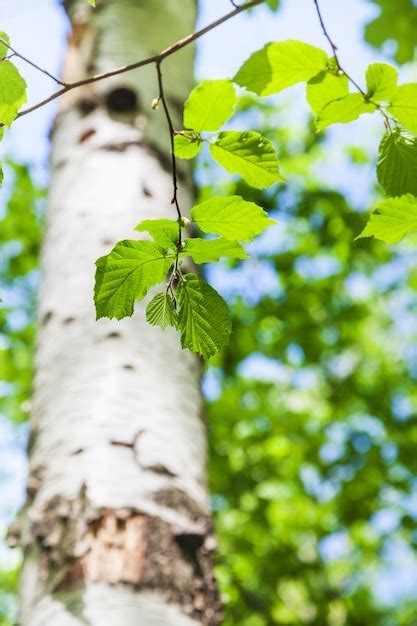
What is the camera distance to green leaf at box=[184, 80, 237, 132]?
2.16 feet

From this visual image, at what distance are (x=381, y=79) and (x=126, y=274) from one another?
1.16 ft

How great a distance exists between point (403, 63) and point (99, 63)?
2.78ft

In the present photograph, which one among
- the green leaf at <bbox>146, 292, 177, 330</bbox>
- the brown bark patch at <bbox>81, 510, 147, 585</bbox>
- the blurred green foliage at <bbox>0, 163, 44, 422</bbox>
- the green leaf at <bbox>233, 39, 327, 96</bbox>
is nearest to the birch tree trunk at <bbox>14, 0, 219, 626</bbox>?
the brown bark patch at <bbox>81, 510, 147, 585</bbox>

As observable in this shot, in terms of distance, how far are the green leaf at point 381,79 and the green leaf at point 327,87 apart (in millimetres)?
28

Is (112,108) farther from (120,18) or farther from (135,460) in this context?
(135,460)

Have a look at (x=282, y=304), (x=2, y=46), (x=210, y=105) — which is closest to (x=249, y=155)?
(x=210, y=105)

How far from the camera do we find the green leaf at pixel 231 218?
2.11 feet

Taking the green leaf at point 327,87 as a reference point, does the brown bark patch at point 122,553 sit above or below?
below

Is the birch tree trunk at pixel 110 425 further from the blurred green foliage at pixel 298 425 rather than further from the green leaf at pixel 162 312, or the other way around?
the blurred green foliage at pixel 298 425

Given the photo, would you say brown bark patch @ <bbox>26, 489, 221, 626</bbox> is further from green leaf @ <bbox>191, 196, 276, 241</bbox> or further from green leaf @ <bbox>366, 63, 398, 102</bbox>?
green leaf @ <bbox>366, 63, 398, 102</bbox>

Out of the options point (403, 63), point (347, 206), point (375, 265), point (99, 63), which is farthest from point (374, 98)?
point (375, 265)

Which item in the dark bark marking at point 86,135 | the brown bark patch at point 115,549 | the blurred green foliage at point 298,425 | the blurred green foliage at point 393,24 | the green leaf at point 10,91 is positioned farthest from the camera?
the blurred green foliage at point 298,425

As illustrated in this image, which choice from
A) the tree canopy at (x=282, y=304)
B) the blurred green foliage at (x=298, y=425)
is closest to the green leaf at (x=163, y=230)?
the tree canopy at (x=282, y=304)

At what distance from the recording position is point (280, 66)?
67 cm
